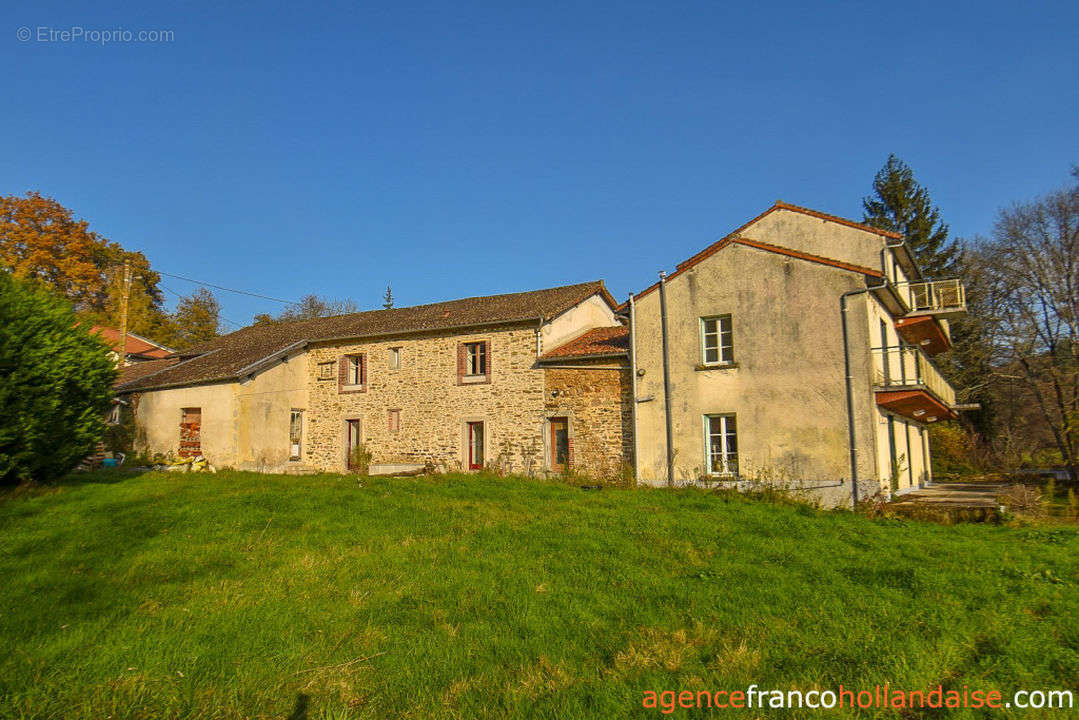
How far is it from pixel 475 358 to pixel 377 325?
5.49 metres

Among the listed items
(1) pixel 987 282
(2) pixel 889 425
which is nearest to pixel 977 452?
(1) pixel 987 282

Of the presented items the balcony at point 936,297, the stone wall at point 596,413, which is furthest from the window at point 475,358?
the balcony at point 936,297

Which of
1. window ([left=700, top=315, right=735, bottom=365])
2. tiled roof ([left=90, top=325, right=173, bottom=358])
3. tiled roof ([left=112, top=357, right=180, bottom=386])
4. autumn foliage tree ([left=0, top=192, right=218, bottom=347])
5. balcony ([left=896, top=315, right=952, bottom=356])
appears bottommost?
window ([left=700, top=315, right=735, bottom=365])

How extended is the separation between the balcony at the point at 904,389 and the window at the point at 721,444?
353cm

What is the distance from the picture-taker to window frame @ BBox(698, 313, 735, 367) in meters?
16.5

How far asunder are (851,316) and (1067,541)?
6.25m

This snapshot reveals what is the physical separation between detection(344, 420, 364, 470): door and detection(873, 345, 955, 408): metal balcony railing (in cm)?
1772

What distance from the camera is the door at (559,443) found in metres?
19.5

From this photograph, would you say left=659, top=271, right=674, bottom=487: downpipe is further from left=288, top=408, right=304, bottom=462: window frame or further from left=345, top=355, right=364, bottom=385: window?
left=288, top=408, right=304, bottom=462: window frame

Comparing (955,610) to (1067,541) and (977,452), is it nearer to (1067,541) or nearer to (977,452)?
(1067,541)

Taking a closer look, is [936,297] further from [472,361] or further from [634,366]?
[472,361]

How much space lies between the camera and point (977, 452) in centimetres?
2698

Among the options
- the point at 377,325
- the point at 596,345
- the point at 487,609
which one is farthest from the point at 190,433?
the point at 487,609

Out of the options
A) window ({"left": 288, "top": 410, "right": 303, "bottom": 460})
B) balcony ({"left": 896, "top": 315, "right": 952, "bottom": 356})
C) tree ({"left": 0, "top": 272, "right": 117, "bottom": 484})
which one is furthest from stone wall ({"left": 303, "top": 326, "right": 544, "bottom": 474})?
balcony ({"left": 896, "top": 315, "right": 952, "bottom": 356})
